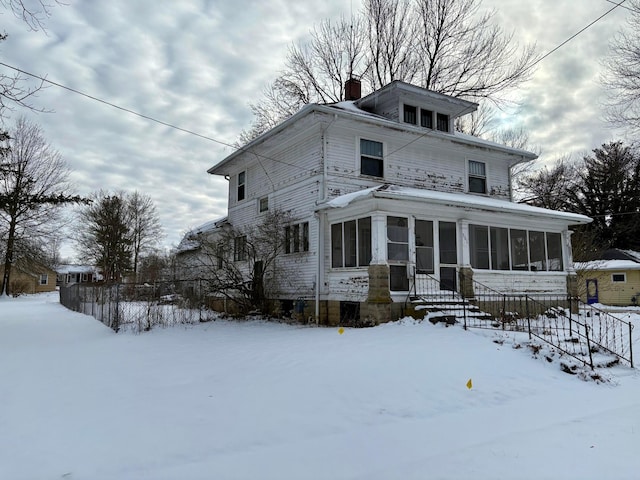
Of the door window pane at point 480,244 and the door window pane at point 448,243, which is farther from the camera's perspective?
the door window pane at point 480,244

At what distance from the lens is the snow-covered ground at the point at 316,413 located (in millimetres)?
3852

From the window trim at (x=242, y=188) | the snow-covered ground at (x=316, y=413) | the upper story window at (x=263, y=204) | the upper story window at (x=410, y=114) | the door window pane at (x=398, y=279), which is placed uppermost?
the upper story window at (x=410, y=114)

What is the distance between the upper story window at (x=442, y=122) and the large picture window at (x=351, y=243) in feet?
22.4

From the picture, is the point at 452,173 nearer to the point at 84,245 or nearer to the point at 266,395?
the point at 266,395

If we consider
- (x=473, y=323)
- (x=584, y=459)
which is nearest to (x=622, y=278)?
(x=473, y=323)

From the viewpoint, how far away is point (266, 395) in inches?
227

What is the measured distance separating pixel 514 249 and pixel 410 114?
20.3ft

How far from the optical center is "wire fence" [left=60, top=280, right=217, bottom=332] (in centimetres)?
1232

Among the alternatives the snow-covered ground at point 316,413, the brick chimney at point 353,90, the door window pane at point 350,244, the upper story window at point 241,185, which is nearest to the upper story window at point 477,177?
the brick chimney at point 353,90

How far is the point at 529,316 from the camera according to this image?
11406 mm

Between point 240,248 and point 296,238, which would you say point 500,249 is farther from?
point 240,248

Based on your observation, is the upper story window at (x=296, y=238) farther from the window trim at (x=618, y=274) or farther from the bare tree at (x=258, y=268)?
the window trim at (x=618, y=274)

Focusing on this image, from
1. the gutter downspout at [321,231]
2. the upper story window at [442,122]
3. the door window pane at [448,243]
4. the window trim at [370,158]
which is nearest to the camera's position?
the door window pane at [448,243]

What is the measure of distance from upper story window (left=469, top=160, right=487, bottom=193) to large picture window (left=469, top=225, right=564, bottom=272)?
3093 millimetres
